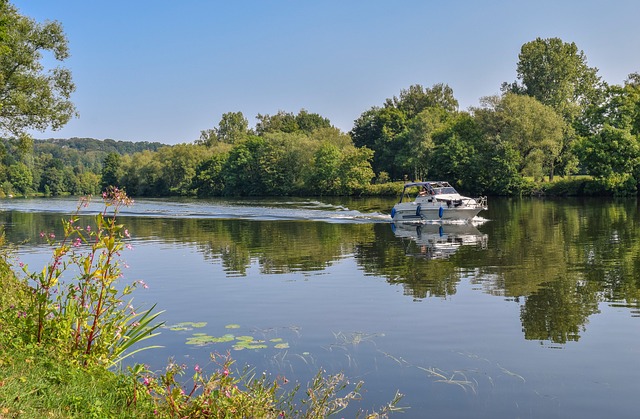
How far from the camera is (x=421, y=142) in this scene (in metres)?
90.8

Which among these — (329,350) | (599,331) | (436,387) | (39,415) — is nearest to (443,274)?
(599,331)

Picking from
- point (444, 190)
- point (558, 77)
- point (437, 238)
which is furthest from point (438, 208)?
point (558, 77)

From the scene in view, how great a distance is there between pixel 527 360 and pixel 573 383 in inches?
45.7

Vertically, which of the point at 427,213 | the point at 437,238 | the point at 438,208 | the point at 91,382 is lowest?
the point at 437,238

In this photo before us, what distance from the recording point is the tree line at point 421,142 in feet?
136

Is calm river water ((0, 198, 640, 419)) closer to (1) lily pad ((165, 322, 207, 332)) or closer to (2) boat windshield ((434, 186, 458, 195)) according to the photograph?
(1) lily pad ((165, 322, 207, 332))

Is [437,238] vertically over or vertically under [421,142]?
under

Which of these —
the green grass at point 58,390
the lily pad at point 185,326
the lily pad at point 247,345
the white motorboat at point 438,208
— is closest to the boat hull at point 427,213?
the white motorboat at point 438,208

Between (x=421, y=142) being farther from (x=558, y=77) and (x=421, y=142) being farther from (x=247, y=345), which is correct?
(x=247, y=345)

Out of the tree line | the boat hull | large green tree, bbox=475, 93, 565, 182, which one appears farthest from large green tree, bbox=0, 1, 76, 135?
large green tree, bbox=475, 93, 565, 182

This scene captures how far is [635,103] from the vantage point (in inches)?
2665

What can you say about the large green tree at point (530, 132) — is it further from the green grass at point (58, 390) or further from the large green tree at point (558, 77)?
the green grass at point (58, 390)

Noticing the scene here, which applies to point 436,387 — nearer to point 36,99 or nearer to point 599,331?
point 599,331

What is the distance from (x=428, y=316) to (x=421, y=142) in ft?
260
